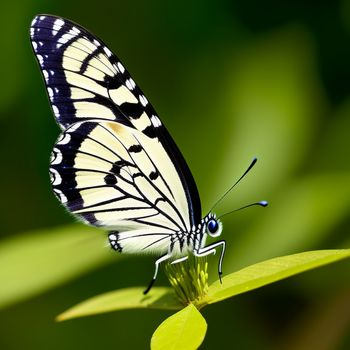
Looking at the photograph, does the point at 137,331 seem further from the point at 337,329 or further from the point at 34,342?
the point at 337,329

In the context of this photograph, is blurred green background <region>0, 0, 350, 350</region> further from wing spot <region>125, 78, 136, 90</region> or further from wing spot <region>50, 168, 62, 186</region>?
wing spot <region>125, 78, 136, 90</region>

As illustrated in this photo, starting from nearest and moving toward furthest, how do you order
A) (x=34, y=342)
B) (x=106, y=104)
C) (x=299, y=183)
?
(x=106, y=104) → (x=34, y=342) → (x=299, y=183)

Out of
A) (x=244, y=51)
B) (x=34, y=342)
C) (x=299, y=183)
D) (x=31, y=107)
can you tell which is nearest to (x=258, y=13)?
(x=244, y=51)

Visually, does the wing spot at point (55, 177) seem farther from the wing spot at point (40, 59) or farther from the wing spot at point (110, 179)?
the wing spot at point (40, 59)

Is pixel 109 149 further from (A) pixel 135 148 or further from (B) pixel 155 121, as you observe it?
(B) pixel 155 121

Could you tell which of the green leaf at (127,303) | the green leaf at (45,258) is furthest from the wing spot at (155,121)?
the green leaf at (45,258)

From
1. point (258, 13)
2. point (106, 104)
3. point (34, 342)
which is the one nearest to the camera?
point (106, 104)

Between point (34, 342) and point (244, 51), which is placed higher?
point (244, 51)

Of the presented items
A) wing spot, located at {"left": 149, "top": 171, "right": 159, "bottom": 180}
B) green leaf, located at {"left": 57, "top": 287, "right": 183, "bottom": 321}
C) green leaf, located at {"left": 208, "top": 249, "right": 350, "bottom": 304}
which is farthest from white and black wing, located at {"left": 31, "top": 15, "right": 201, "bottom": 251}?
green leaf, located at {"left": 208, "top": 249, "right": 350, "bottom": 304}
